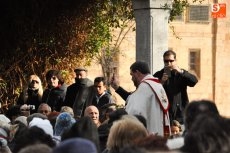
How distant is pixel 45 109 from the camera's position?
1103 centimetres

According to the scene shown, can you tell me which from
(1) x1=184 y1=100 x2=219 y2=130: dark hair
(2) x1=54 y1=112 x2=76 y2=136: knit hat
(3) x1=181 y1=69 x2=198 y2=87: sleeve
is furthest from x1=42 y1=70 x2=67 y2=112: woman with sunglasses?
(1) x1=184 y1=100 x2=219 y2=130: dark hair

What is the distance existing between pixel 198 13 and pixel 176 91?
78.5 feet

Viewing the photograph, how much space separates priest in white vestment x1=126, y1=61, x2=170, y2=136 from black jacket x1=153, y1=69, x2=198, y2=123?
1209mm

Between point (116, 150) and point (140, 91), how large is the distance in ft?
10.5

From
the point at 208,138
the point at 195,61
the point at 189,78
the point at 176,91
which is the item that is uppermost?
the point at 208,138

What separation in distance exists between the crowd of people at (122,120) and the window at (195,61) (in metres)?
21.5

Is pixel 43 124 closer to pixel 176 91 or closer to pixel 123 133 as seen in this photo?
pixel 123 133

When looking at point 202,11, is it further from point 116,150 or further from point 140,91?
point 116,150

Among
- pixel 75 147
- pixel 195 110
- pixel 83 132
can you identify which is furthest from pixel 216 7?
pixel 75 147

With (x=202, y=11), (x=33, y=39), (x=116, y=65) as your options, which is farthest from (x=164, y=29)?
(x=202, y=11)

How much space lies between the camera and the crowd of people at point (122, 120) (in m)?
4.91

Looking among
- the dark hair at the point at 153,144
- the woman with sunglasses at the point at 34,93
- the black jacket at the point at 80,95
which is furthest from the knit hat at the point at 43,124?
the woman with sunglasses at the point at 34,93

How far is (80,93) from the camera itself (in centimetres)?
1227

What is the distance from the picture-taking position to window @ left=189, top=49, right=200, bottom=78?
34.4 m
